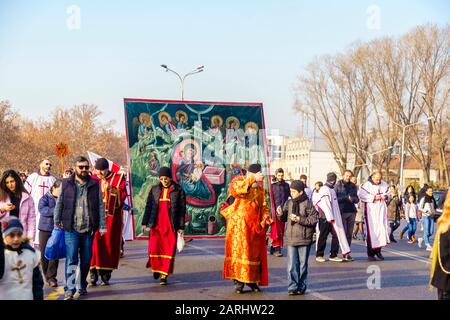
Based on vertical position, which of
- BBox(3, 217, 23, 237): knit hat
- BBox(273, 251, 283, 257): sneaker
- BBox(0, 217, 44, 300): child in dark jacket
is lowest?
BBox(273, 251, 283, 257): sneaker

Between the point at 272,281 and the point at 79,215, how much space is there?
3463 mm

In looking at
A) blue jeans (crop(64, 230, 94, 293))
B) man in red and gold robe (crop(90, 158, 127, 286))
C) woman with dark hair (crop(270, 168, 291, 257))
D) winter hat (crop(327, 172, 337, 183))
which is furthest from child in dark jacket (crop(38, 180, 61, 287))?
winter hat (crop(327, 172, 337, 183))

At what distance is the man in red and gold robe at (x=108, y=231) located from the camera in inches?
454

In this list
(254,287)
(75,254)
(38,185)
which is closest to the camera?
(75,254)

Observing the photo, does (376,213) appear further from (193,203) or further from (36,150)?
(36,150)

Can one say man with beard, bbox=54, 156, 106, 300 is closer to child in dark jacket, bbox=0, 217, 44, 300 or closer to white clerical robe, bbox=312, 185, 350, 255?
child in dark jacket, bbox=0, 217, 44, 300

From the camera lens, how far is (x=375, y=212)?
53.5ft

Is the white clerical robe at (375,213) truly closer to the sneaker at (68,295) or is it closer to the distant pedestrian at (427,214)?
the distant pedestrian at (427,214)

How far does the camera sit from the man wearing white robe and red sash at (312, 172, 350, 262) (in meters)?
15.5

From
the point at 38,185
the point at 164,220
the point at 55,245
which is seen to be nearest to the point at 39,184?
the point at 38,185

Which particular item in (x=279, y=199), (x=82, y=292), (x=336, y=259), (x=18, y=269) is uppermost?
(x=279, y=199)

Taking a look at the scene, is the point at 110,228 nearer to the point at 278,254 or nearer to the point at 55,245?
the point at 55,245

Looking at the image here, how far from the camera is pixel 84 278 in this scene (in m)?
10.4

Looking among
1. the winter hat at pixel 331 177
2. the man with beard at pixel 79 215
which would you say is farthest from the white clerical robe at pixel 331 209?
the man with beard at pixel 79 215
